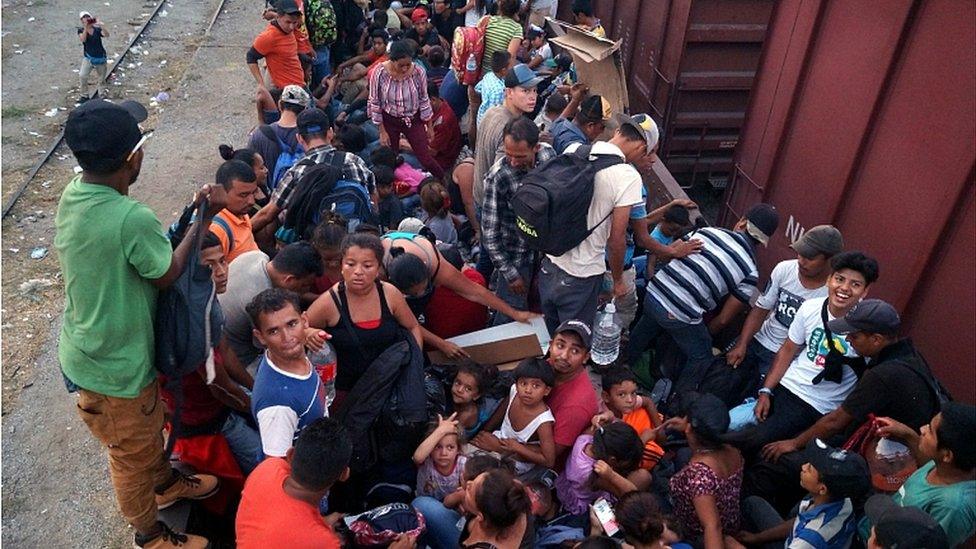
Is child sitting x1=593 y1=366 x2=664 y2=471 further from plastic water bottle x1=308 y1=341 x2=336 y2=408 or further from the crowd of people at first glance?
plastic water bottle x1=308 y1=341 x2=336 y2=408

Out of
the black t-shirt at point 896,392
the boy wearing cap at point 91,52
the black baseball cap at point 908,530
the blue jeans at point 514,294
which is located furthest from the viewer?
the boy wearing cap at point 91,52

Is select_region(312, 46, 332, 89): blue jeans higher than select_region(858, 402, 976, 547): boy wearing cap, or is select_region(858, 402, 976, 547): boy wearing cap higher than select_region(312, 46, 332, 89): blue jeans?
select_region(858, 402, 976, 547): boy wearing cap

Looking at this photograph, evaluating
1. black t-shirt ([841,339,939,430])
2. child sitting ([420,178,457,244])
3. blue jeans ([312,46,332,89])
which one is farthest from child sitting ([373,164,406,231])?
blue jeans ([312,46,332,89])

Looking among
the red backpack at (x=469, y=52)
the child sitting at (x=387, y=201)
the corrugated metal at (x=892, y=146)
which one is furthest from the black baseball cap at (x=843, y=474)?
the red backpack at (x=469, y=52)

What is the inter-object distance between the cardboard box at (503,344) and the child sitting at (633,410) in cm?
52

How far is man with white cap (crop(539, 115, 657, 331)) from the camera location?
145 inches

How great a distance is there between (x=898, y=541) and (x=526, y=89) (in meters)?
3.71

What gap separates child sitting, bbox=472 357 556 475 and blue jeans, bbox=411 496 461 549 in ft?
1.46

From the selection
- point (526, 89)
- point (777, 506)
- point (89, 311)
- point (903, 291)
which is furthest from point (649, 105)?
point (89, 311)

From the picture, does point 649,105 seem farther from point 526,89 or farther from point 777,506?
point 777,506

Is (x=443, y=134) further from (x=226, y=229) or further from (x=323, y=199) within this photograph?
(x=226, y=229)

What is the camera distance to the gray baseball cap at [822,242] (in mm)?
3490

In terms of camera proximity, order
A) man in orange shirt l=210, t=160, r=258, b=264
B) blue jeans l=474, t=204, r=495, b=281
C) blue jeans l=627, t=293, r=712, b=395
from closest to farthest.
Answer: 1. man in orange shirt l=210, t=160, r=258, b=264
2. blue jeans l=627, t=293, r=712, b=395
3. blue jeans l=474, t=204, r=495, b=281

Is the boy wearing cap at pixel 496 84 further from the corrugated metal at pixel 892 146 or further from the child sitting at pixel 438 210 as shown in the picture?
the corrugated metal at pixel 892 146
